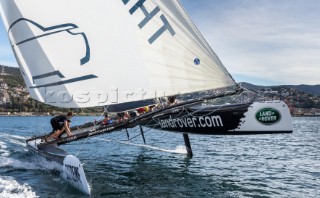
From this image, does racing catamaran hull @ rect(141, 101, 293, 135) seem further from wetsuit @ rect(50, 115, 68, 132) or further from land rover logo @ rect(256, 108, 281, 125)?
wetsuit @ rect(50, 115, 68, 132)

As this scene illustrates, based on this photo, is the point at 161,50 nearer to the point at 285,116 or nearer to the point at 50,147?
the point at 285,116

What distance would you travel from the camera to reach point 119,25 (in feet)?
38.2

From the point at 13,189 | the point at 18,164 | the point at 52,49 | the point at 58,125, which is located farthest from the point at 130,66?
the point at 18,164

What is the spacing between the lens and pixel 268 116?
34.3 ft

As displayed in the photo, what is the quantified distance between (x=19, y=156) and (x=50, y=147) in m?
4.24

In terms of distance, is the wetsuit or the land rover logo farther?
the wetsuit

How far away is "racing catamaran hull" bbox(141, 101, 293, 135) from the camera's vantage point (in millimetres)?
10336

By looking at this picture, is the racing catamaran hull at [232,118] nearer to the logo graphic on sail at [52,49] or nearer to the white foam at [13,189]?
the logo graphic on sail at [52,49]

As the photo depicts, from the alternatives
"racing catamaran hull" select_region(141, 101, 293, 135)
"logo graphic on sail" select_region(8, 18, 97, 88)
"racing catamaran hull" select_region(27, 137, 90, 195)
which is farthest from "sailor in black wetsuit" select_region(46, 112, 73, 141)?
"racing catamaran hull" select_region(141, 101, 293, 135)

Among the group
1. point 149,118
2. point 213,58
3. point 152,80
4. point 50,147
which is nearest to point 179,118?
point 149,118

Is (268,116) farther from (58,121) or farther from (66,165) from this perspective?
(58,121)

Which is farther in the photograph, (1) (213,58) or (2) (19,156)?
(2) (19,156)

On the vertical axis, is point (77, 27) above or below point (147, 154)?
above

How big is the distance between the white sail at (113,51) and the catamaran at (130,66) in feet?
0.10
